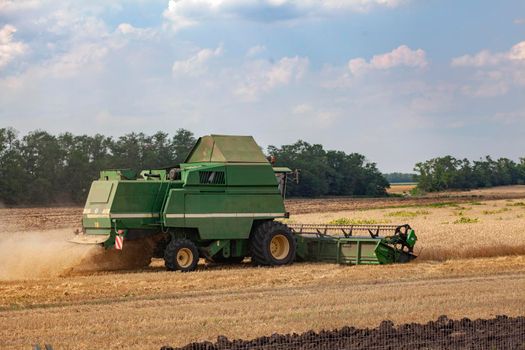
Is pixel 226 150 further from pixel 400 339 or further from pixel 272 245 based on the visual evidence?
pixel 400 339

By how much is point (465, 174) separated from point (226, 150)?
92525 millimetres

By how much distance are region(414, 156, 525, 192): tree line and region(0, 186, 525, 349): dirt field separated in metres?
79.6

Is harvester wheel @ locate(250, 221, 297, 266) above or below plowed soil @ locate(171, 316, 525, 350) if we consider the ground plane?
above

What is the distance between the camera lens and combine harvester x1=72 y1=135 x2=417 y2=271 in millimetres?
18297

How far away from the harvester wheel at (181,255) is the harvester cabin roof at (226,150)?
7.68 ft

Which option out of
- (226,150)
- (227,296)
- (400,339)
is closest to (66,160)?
(226,150)

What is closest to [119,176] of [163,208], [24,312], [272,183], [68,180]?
[163,208]

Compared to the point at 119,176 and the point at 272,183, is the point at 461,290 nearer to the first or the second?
the point at 272,183

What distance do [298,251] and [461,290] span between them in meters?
6.48

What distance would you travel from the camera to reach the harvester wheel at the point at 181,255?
18.2m

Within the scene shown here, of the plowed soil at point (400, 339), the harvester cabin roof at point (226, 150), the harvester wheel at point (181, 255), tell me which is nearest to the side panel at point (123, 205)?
the harvester wheel at point (181, 255)

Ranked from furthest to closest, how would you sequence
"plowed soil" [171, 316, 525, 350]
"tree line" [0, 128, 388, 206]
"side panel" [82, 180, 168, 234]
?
"tree line" [0, 128, 388, 206], "side panel" [82, 180, 168, 234], "plowed soil" [171, 316, 525, 350]

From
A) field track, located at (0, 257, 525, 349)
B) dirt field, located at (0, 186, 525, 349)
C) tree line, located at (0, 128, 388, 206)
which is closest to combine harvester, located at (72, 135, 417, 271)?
dirt field, located at (0, 186, 525, 349)

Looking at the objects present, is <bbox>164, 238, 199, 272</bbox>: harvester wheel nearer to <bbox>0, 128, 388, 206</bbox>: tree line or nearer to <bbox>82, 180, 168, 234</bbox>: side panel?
<bbox>82, 180, 168, 234</bbox>: side panel
